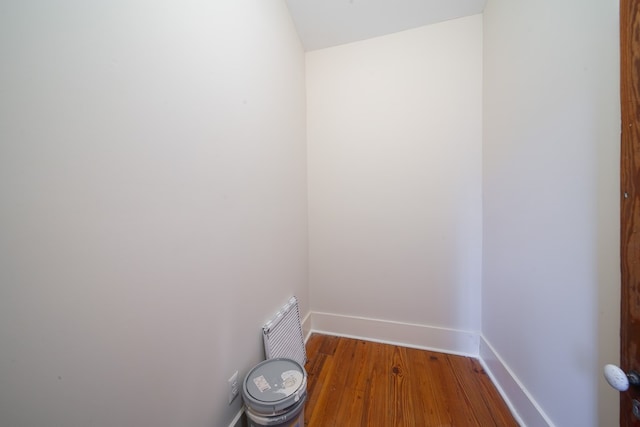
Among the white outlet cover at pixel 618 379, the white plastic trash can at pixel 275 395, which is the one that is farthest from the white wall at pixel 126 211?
the white outlet cover at pixel 618 379

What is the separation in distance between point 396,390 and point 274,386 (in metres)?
0.92

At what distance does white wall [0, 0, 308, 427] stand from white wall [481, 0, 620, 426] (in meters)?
1.52

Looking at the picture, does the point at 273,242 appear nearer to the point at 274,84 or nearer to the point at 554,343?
the point at 274,84

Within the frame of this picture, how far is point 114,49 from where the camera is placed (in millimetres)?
A: 642

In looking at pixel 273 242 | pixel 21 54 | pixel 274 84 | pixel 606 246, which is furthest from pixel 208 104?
pixel 606 246

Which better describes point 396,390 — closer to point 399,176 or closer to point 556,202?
point 556,202

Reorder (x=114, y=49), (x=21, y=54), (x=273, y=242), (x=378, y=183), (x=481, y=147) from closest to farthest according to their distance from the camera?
(x=21, y=54)
(x=114, y=49)
(x=273, y=242)
(x=481, y=147)
(x=378, y=183)

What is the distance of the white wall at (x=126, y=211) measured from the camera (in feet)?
1.60

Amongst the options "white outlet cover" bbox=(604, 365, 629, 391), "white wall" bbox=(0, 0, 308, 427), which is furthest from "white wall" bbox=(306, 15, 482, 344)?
"white outlet cover" bbox=(604, 365, 629, 391)

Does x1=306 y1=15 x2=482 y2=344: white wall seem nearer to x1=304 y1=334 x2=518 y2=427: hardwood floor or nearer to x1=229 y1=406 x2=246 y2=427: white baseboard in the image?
x1=304 y1=334 x2=518 y2=427: hardwood floor

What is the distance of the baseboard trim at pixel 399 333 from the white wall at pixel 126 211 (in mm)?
983

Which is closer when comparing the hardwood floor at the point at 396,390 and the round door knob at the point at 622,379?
the round door knob at the point at 622,379

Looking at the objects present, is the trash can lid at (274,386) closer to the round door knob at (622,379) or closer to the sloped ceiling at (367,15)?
the round door knob at (622,379)

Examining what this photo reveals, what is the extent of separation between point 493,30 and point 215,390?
2.77 meters
